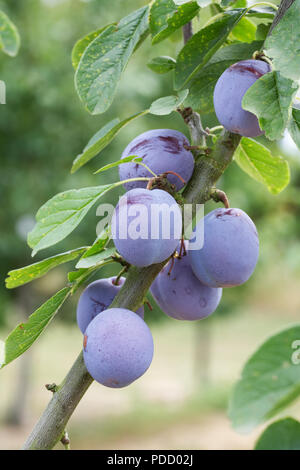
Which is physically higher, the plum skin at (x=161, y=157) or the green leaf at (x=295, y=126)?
the green leaf at (x=295, y=126)

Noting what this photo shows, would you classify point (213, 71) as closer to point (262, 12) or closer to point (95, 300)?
point (262, 12)

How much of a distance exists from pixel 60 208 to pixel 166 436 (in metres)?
4.82

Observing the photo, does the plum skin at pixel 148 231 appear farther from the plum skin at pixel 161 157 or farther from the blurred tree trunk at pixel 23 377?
the blurred tree trunk at pixel 23 377

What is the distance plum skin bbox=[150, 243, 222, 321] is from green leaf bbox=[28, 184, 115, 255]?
141 millimetres

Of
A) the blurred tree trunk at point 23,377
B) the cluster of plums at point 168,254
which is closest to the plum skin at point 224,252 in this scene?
the cluster of plums at point 168,254

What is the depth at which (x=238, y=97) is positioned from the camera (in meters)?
0.51

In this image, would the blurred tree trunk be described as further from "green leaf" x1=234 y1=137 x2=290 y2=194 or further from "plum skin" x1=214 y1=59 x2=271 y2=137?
"plum skin" x1=214 y1=59 x2=271 y2=137

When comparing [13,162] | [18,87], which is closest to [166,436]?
[13,162]

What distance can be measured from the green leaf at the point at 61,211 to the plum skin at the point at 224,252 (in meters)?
0.12

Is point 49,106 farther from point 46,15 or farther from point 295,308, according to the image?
point 295,308

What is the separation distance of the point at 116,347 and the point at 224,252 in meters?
0.15

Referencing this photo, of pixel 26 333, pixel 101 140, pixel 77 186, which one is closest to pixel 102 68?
pixel 101 140

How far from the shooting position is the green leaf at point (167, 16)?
53 cm
